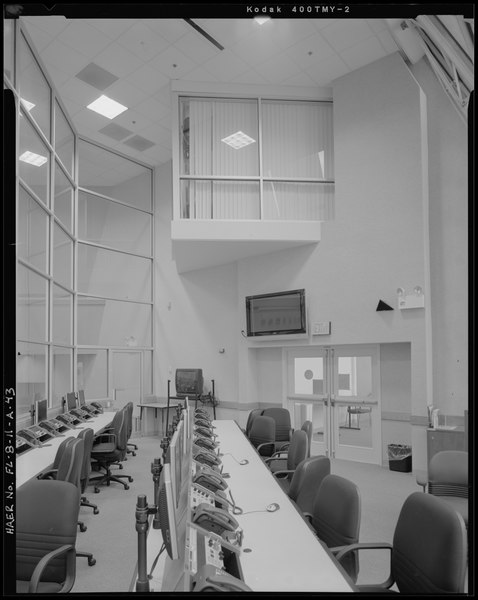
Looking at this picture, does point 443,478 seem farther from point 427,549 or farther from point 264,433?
point 264,433

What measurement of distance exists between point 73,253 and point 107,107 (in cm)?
259

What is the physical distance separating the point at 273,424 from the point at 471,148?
169 inches

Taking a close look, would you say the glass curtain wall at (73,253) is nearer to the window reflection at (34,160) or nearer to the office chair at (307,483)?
the window reflection at (34,160)

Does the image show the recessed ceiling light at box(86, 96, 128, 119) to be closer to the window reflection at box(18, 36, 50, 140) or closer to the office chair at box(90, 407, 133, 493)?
the window reflection at box(18, 36, 50, 140)

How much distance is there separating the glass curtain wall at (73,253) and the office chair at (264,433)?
2628 mm

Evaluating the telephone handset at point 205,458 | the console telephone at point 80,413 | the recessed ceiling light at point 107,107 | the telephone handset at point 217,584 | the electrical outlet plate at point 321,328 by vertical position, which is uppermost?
the recessed ceiling light at point 107,107

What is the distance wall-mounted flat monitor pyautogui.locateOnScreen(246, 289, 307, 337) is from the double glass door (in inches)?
21.3

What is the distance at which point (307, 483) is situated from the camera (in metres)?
2.90

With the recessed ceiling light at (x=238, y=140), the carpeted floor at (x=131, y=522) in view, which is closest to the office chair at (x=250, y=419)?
the carpeted floor at (x=131, y=522)

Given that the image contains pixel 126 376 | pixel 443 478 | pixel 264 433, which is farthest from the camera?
pixel 126 376

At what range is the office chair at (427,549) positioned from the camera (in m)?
1.70

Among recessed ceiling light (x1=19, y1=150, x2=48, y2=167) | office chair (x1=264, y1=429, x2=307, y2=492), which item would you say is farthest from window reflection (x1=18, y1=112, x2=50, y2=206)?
office chair (x1=264, y1=429, x2=307, y2=492)

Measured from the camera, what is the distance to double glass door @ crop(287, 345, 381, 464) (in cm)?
636

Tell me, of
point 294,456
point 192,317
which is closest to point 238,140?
point 192,317
